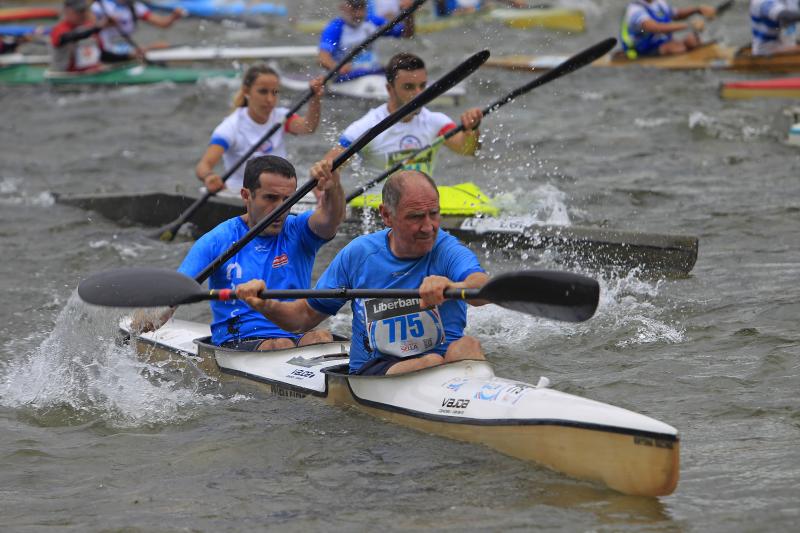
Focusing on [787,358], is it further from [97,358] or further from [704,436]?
[97,358]

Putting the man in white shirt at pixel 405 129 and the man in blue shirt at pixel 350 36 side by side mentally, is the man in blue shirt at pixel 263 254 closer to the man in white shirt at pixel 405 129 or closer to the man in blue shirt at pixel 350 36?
the man in white shirt at pixel 405 129

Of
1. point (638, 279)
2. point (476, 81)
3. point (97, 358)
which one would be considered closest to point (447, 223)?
point (638, 279)

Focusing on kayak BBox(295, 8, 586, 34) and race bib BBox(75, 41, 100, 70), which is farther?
kayak BBox(295, 8, 586, 34)

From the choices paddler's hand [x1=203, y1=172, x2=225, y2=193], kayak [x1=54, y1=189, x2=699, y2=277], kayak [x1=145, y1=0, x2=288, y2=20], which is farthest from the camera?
kayak [x1=145, y1=0, x2=288, y2=20]

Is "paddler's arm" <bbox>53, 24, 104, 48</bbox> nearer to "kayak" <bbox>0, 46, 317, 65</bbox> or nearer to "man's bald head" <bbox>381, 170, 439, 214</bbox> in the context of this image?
"kayak" <bbox>0, 46, 317, 65</bbox>

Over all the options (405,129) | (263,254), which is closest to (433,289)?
(263,254)

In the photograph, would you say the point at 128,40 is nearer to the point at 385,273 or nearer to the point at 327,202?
the point at 327,202

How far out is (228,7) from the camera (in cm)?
2503

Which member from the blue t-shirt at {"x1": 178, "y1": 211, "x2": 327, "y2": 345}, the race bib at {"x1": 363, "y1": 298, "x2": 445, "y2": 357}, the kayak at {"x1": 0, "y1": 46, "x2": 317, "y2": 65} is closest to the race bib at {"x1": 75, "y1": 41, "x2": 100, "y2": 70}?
the kayak at {"x1": 0, "y1": 46, "x2": 317, "y2": 65}

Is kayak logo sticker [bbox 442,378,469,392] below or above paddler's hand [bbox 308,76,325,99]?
below

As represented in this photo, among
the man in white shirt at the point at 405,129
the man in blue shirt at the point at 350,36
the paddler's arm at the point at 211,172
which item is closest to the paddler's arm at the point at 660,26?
the man in blue shirt at the point at 350,36

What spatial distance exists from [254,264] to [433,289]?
5.32 feet

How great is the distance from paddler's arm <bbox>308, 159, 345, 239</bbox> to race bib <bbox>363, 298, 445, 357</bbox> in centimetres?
74

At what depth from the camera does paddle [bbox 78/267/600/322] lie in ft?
16.4
